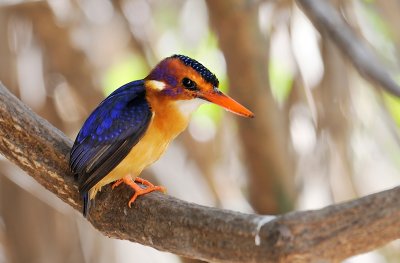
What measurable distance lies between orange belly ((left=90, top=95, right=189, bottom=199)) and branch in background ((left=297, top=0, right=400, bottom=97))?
78cm

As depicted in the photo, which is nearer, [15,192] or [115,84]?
[15,192]

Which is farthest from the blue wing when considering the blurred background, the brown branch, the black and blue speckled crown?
the blurred background

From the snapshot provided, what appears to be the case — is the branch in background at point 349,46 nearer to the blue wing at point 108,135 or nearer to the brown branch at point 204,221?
the brown branch at point 204,221

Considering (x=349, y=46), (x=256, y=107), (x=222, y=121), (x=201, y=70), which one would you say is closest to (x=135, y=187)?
(x=201, y=70)

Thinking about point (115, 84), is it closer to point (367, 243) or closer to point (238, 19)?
point (238, 19)

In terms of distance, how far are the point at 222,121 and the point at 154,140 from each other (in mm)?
Answer: 1475

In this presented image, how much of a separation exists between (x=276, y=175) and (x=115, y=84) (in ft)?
4.21

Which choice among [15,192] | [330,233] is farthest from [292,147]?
[330,233]

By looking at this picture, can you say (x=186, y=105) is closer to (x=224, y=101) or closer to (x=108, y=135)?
(x=224, y=101)

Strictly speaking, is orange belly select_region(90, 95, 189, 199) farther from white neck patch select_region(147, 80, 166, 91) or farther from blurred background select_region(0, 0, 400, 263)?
blurred background select_region(0, 0, 400, 263)

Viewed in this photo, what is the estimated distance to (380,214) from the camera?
211cm

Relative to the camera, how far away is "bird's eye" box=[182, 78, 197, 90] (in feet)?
9.91

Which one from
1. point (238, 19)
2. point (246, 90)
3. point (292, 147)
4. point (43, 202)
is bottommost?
point (43, 202)

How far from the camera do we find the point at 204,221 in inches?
96.7
